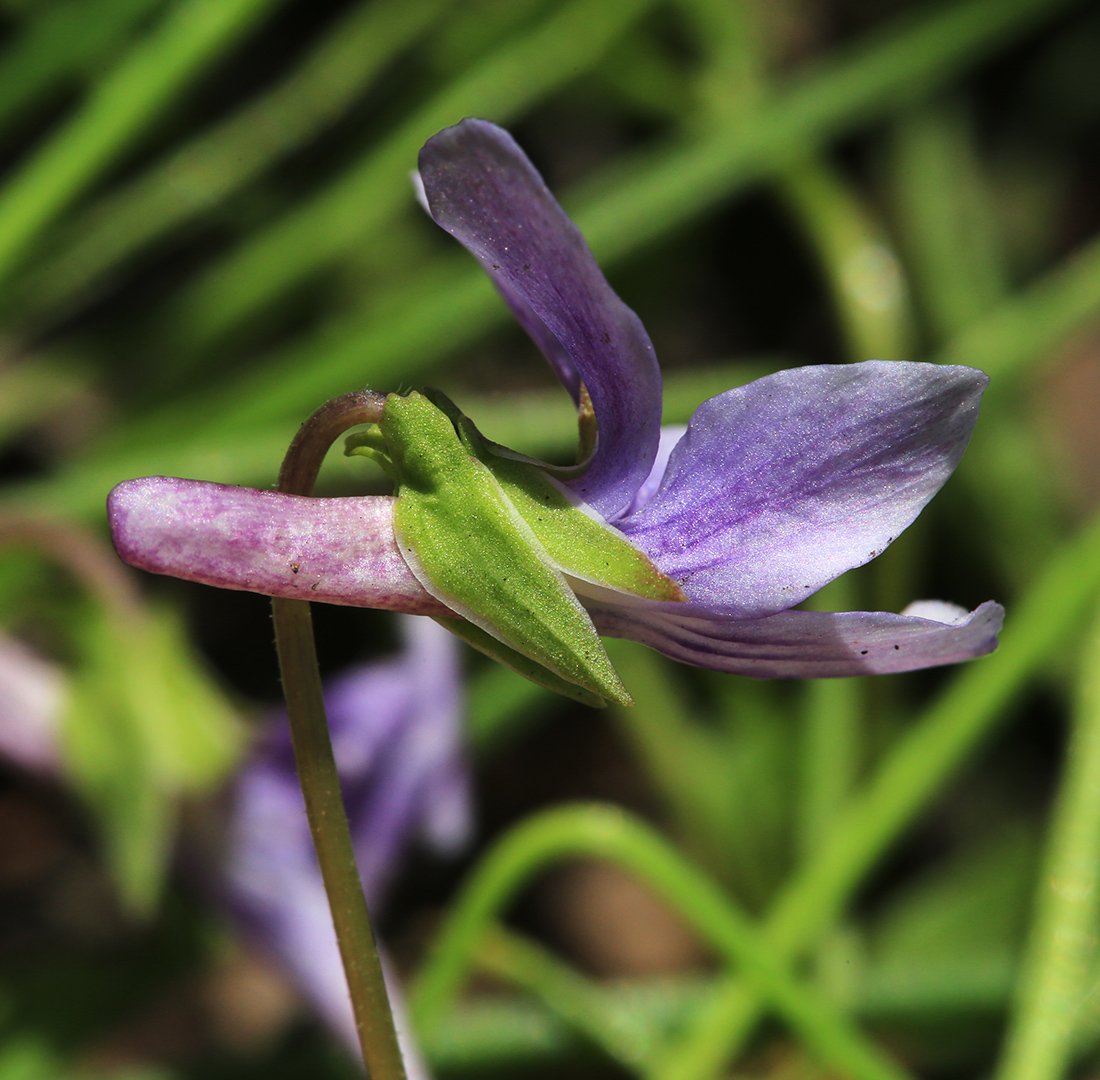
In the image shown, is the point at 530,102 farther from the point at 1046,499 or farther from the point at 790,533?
the point at 790,533

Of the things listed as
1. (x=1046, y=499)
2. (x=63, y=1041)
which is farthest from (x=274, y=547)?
(x=1046, y=499)

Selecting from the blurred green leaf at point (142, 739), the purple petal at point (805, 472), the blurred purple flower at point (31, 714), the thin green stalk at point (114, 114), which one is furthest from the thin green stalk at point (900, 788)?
the thin green stalk at point (114, 114)

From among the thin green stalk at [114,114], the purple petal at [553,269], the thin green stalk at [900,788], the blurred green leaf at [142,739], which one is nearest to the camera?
the purple petal at [553,269]

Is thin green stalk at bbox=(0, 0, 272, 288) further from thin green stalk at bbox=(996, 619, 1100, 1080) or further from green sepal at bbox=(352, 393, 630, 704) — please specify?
thin green stalk at bbox=(996, 619, 1100, 1080)

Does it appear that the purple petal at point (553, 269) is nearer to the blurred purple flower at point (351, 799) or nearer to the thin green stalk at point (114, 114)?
the blurred purple flower at point (351, 799)

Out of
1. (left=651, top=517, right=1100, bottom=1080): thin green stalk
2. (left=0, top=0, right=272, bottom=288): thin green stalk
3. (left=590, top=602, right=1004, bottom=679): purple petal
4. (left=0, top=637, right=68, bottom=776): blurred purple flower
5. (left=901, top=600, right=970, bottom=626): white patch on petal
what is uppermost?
(left=0, top=0, right=272, bottom=288): thin green stalk

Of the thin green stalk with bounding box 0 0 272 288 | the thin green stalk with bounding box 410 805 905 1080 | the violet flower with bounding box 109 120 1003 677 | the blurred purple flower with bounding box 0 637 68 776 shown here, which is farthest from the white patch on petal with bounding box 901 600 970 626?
the thin green stalk with bounding box 0 0 272 288
